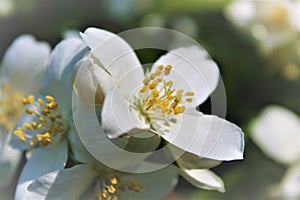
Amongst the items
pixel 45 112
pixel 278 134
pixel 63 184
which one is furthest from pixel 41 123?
pixel 278 134

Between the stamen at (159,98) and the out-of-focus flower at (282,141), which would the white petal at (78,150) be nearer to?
the stamen at (159,98)

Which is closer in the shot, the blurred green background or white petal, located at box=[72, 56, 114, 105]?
white petal, located at box=[72, 56, 114, 105]

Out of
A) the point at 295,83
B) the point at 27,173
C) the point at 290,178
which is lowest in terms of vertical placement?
the point at 290,178

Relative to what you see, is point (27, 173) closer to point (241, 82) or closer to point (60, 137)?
point (60, 137)

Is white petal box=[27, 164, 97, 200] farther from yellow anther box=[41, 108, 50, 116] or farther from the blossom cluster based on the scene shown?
yellow anther box=[41, 108, 50, 116]

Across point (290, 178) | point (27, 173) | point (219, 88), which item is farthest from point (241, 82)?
point (27, 173)

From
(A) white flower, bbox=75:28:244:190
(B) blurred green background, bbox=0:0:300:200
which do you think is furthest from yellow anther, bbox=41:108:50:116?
(B) blurred green background, bbox=0:0:300:200

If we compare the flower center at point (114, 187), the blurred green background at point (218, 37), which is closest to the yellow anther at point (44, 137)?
the flower center at point (114, 187)
